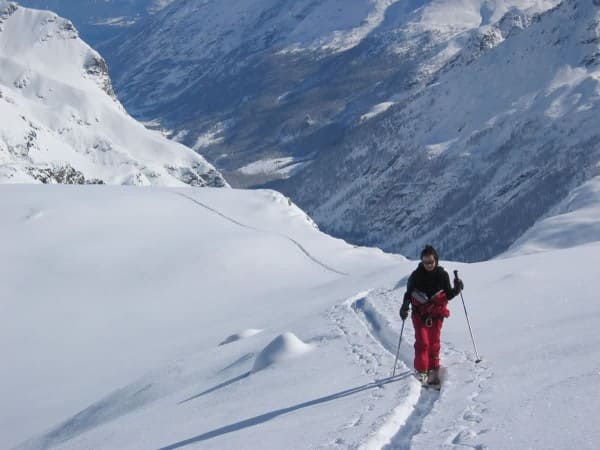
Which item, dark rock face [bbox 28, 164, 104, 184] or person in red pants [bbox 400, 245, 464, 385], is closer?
person in red pants [bbox 400, 245, 464, 385]

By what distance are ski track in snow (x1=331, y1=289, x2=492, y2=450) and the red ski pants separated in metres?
0.37

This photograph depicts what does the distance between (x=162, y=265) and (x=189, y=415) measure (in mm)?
27227

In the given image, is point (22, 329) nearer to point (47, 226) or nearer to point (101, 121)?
point (47, 226)

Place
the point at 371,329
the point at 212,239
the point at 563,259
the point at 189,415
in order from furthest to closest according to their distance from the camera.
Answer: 1. the point at 212,239
2. the point at 563,259
3. the point at 371,329
4. the point at 189,415

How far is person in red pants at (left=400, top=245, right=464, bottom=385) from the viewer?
51.1 ft

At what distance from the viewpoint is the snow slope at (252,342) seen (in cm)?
1312

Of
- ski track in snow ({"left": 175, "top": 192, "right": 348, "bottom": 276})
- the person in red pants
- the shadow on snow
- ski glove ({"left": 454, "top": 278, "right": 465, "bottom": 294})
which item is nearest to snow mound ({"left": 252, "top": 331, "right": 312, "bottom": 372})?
the shadow on snow

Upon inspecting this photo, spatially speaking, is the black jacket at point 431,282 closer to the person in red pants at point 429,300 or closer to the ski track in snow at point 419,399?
the person in red pants at point 429,300

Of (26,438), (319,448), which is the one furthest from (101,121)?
(319,448)

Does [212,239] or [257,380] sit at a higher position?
[212,239]

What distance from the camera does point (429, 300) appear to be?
52.0 ft

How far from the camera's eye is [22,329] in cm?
3725

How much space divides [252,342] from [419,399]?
10.4m

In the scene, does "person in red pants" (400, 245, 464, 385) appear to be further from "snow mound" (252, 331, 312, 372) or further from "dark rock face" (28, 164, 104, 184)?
"dark rock face" (28, 164, 104, 184)
